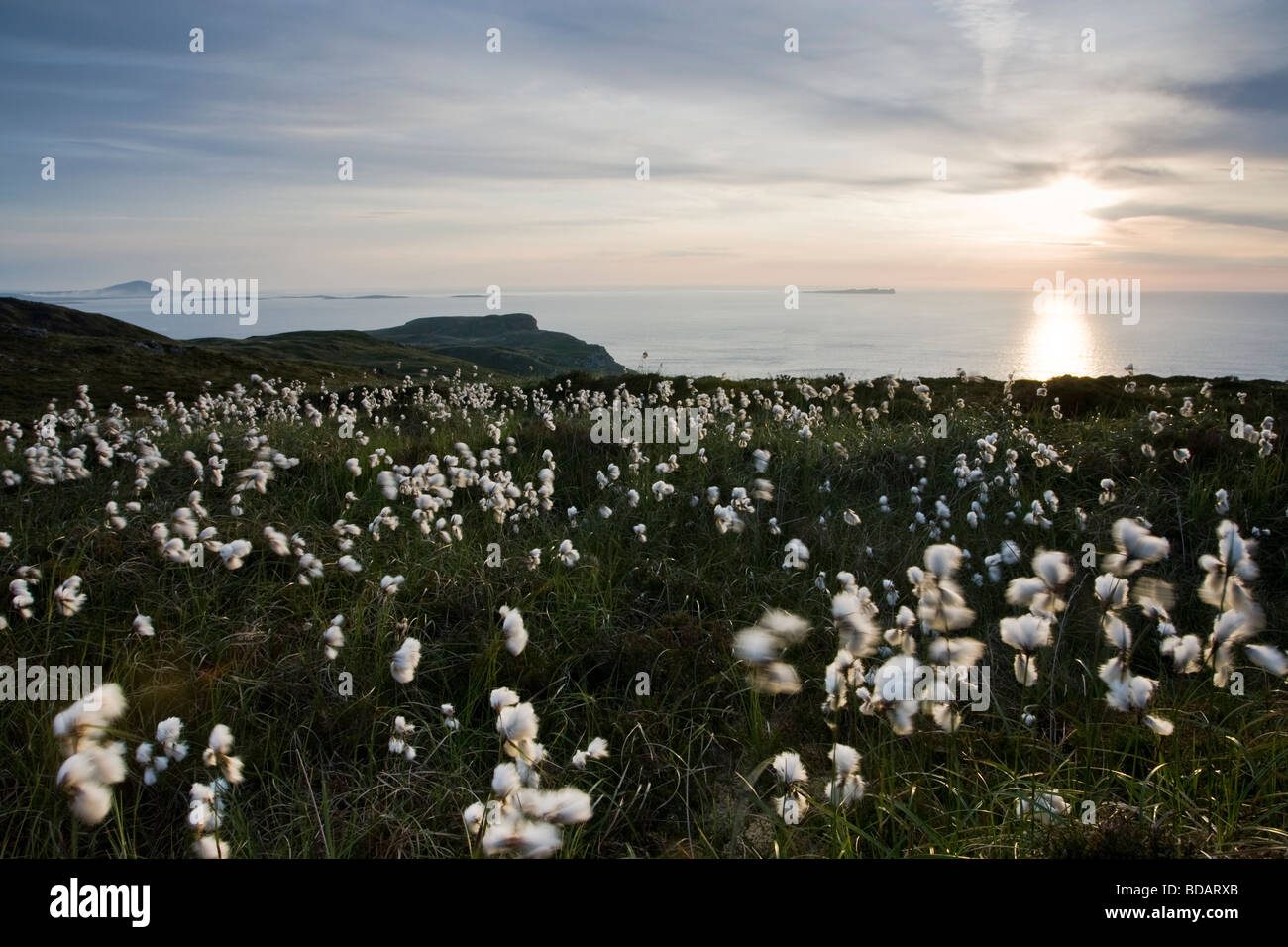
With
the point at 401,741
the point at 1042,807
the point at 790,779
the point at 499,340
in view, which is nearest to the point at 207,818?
the point at 401,741

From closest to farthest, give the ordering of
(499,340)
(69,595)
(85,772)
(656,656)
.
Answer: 1. (85,772)
2. (69,595)
3. (656,656)
4. (499,340)

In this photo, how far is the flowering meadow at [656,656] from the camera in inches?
115

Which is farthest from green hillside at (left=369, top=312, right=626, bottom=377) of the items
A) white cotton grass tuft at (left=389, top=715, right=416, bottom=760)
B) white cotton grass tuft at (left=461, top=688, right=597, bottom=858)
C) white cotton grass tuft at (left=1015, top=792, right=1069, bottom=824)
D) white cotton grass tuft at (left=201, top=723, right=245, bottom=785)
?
white cotton grass tuft at (left=1015, top=792, right=1069, bottom=824)

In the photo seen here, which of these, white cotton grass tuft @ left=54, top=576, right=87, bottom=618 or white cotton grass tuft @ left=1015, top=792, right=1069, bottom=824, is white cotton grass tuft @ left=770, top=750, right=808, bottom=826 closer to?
white cotton grass tuft @ left=1015, top=792, right=1069, bottom=824

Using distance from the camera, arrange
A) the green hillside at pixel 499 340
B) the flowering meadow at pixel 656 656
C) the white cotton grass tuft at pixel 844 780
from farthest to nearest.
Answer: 1. the green hillside at pixel 499 340
2. the flowering meadow at pixel 656 656
3. the white cotton grass tuft at pixel 844 780

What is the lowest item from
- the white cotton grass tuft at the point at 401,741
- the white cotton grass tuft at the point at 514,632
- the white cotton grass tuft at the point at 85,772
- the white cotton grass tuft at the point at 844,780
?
the white cotton grass tuft at the point at 401,741

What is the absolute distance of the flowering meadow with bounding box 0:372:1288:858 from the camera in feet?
9.55

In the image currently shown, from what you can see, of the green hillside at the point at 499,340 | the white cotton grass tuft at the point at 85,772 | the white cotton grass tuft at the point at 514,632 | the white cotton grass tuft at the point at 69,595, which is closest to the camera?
the white cotton grass tuft at the point at 85,772

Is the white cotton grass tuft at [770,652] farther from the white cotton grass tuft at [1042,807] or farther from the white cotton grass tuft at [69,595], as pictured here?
the white cotton grass tuft at [69,595]

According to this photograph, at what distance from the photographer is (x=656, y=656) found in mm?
4492

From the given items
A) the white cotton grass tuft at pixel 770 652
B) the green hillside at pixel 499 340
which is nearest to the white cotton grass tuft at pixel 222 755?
the white cotton grass tuft at pixel 770 652

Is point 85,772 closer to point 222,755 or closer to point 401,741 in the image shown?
point 222,755

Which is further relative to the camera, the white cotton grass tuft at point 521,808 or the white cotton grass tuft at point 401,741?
the white cotton grass tuft at point 401,741
